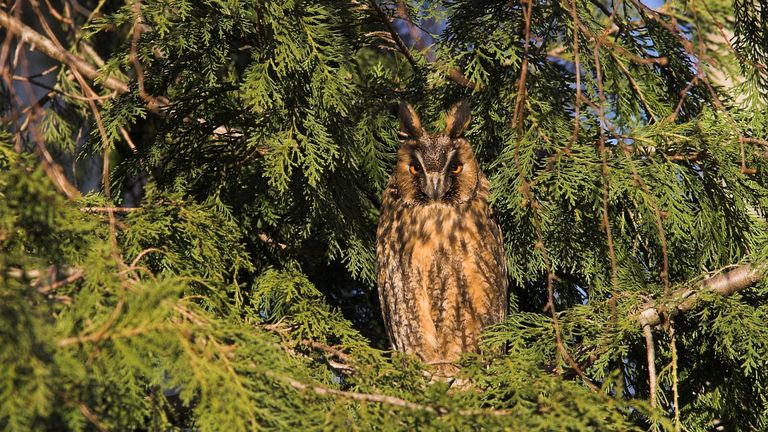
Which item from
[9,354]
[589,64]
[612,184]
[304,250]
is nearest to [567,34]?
[589,64]

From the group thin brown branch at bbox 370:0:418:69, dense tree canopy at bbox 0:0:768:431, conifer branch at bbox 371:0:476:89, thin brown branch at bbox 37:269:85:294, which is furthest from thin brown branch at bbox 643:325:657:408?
thin brown branch at bbox 37:269:85:294

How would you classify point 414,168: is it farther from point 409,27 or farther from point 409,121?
point 409,27

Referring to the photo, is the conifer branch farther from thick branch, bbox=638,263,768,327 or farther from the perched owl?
thick branch, bbox=638,263,768,327

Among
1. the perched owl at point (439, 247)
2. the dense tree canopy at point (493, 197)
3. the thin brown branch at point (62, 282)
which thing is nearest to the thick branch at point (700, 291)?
the dense tree canopy at point (493, 197)

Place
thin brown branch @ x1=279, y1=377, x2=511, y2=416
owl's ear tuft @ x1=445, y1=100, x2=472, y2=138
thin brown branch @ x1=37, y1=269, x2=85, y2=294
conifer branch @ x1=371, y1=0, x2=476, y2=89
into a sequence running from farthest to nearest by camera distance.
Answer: owl's ear tuft @ x1=445, y1=100, x2=472, y2=138 → conifer branch @ x1=371, y1=0, x2=476, y2=89 → thin brown branch @ x1=279, y1=377, x2=511, y2=416 → thin brown branch @ x1=37, y1=269, x2=85, y2=294

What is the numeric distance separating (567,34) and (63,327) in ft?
5.55

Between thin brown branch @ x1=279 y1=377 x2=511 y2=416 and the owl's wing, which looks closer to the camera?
thin brown branch @ x1=279 y1=377 x2=511 y2=416

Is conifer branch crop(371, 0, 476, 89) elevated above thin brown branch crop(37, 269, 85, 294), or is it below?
above

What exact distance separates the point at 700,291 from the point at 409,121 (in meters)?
1.10

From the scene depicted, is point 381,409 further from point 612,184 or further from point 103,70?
point 103,70

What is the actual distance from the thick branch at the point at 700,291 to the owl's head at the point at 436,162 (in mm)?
826

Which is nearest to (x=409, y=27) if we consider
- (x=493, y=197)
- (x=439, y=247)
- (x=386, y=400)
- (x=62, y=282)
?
(x=493, y=197)

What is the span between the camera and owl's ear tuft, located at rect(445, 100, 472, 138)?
253 cm

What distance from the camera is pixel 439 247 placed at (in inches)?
104
